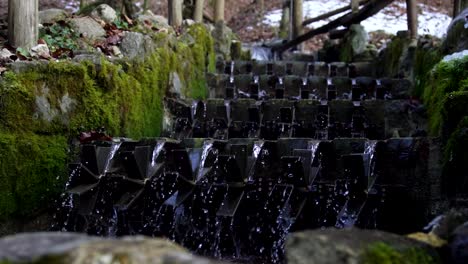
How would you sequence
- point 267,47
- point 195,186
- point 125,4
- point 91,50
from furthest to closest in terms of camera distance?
point 267,47, point 125,4, point 91,50, point 195,186

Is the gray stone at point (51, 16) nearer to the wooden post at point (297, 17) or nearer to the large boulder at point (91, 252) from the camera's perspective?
the large boulder at point (91, 252)

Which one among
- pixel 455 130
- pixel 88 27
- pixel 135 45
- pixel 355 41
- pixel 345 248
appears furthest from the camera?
pixel 355 41

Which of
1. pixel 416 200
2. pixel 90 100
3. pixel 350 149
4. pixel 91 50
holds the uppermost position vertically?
pixel 91 50

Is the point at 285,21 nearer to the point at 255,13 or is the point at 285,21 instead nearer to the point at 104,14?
the point at 255,13

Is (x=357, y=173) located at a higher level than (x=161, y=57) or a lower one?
lower

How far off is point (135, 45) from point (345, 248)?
4.56 meters

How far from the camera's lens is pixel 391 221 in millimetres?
4727

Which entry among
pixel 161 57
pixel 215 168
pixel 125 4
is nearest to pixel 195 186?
pixel 215 168

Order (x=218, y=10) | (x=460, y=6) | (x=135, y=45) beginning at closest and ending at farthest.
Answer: (x=135, y=45) < (x=460, y=6) < (x=218, y=10)

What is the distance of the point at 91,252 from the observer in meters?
1.75

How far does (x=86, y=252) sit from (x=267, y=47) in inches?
418

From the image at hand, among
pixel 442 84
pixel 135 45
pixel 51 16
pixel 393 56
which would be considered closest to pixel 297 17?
pixel 393 56

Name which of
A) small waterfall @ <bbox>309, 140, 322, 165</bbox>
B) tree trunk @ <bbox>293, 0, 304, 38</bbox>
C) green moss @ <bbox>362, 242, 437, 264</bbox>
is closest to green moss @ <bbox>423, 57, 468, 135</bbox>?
small waterfall @ <bbox>309, 140, 322, 165</bbox>

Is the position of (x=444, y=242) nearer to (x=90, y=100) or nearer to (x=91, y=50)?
(x=90, y=100)
